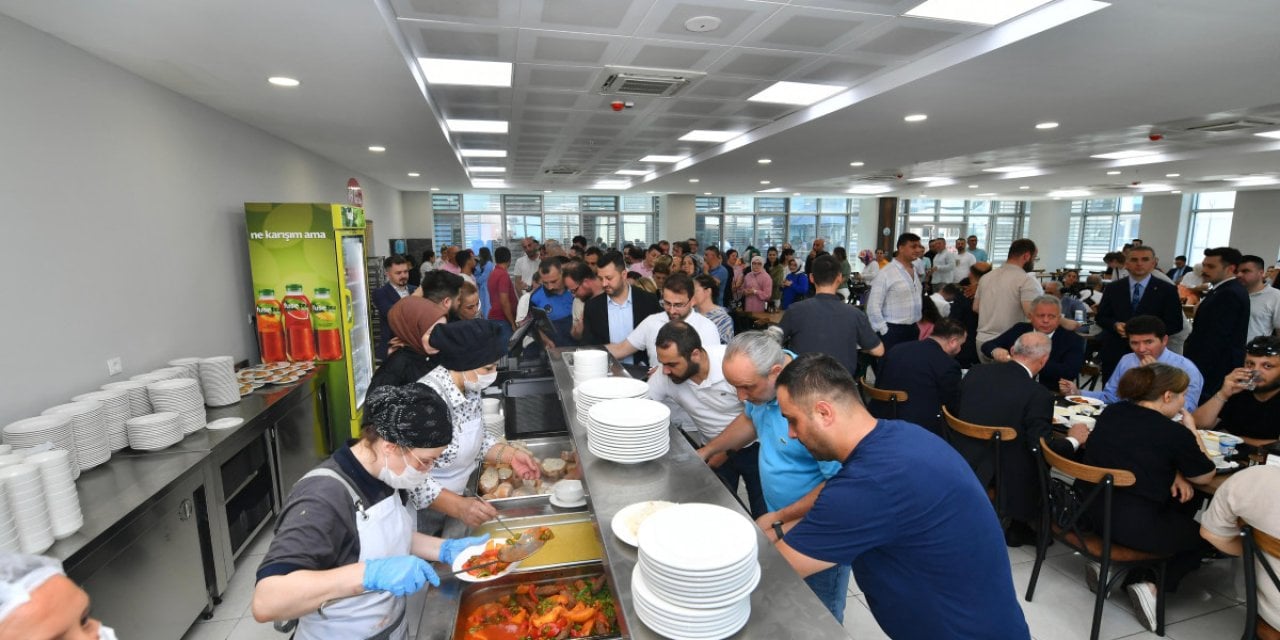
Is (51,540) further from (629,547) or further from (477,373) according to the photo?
(629,547)

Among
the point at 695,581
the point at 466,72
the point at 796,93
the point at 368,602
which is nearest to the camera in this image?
the point at 695,581

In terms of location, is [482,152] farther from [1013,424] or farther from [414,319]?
[1013,424]

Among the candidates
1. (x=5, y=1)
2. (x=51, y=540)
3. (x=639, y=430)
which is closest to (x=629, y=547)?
(x=639, y=430)

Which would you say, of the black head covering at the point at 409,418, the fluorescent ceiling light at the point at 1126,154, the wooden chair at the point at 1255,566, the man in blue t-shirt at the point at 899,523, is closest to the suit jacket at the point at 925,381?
the wooden chair at the point at 1255,566

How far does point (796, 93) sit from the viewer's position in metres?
4.81

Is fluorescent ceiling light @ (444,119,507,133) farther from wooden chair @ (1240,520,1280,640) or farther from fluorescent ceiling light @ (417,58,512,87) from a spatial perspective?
wooden chair @ (1240,520,1280,640)

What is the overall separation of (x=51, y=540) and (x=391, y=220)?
11434 millimetres

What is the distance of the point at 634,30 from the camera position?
11.1 feet

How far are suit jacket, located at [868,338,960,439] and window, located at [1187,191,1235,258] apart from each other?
707 inches

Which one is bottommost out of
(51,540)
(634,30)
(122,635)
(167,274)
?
(122,635)

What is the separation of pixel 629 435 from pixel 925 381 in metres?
2.81

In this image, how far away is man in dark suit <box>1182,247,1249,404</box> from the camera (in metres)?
4.25

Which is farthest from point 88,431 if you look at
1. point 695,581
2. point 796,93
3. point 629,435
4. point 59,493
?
point 796,93

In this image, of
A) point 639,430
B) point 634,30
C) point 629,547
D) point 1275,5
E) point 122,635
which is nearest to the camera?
point 629,547
